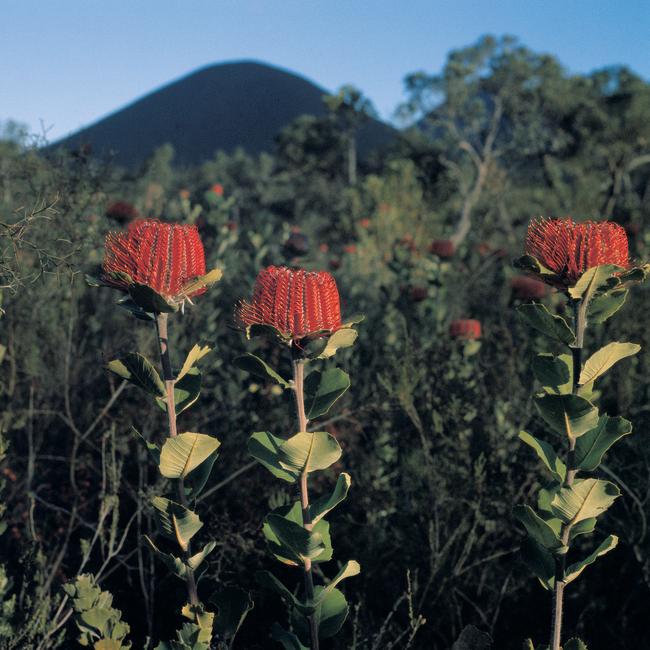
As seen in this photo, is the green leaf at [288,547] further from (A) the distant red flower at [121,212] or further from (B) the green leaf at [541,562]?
(A) the distant red flower at [121,212]

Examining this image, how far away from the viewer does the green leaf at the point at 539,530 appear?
62.6 inches

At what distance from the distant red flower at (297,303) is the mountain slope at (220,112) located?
311 ft

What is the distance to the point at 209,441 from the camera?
5.23 feet

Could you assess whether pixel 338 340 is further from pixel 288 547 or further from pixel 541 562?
pixel 541 562

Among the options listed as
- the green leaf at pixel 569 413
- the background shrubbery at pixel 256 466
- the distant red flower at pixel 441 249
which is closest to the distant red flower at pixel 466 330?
the background shrubbery at pixel 256 466

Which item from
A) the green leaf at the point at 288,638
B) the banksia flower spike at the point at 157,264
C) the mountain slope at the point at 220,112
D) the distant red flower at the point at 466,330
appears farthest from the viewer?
the mountain slope at the point at 220,112

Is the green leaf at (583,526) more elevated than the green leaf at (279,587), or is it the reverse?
the green leaf at (583,526)

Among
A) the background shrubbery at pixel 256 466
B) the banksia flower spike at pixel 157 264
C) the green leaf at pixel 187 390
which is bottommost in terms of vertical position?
the background shrubbery at pixel 256 466

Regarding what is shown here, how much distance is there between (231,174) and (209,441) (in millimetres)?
38343

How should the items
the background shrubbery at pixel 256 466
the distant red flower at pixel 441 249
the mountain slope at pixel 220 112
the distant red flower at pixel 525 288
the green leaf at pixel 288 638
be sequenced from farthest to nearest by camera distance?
the mountain slope at pixel 220 112 < the distant red flower at pixel 441 249 < the distant red flower at pixel 525 288 < the background shrubbery at pixel 256 466 < the green leaf at pixel 288 638

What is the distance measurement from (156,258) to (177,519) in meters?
0.61

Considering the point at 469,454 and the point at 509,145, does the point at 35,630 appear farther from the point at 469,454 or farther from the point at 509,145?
the point at 509,145

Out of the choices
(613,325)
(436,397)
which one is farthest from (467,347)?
(613,325)

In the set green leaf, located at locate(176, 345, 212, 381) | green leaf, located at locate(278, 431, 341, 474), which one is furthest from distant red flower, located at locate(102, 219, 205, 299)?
green leaf, located at locate(278, 431, 341, 474)
